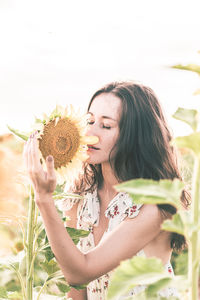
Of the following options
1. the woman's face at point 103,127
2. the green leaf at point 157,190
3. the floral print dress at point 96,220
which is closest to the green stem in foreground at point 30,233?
the woman's face at point 103,127

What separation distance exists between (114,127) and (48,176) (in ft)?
1.82

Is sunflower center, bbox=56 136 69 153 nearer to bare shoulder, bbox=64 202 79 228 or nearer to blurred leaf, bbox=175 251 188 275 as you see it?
blurred leaf, bbox=175 251 188 275

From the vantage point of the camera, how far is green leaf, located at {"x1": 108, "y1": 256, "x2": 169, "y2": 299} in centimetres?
65

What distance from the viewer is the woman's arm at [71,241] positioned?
1.09 meters

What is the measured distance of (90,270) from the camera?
4.16ft

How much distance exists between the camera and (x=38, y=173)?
108 centimetres

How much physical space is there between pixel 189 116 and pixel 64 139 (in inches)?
21.4

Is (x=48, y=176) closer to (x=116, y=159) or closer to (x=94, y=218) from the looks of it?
(x=116, y=159)

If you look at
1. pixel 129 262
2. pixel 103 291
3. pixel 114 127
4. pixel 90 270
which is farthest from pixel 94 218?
Result: pixel 129 262

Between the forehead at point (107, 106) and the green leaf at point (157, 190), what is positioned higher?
the forehead at point (107, 106)

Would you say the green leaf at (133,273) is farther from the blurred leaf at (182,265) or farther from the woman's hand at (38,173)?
the woman's hand at (38,173)

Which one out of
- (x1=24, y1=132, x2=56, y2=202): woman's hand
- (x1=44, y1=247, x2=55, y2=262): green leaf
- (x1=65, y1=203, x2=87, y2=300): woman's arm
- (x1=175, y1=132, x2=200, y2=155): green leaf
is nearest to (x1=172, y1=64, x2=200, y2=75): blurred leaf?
(x1=175, y1=132, x2=200, y2=155): green leaf

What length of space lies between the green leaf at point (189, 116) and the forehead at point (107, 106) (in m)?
0.87

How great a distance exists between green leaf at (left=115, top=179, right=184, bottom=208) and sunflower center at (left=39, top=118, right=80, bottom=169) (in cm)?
54
